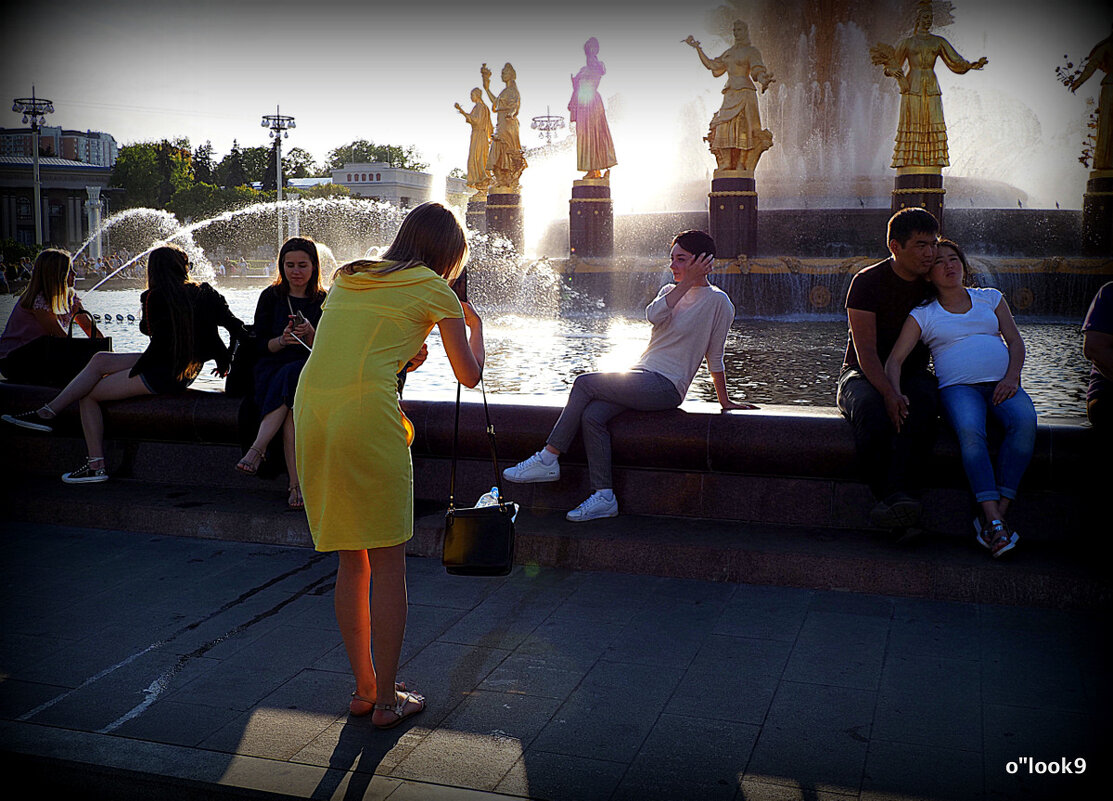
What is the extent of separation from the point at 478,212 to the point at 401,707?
838 inches

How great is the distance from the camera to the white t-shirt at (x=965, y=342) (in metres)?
4.96

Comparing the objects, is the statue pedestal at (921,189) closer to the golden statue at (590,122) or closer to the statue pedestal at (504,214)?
the golden statue at (590,122)

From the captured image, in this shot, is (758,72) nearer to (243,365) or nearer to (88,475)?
(243,365)

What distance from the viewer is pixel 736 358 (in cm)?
1197

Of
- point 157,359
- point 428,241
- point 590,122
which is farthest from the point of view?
point 590,122

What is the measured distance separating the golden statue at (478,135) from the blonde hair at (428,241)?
2051 centimetres

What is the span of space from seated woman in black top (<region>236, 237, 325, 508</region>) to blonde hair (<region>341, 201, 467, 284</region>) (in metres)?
2.37

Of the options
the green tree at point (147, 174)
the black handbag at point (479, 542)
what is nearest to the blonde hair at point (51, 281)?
the black handbag at point (479, 542)

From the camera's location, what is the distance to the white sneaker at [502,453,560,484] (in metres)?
5.38

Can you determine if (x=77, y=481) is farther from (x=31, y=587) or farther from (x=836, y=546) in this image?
(x=836, y=546)

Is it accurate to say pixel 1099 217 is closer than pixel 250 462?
No

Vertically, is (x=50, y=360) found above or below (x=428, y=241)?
below

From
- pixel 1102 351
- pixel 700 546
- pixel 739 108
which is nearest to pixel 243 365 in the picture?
pixel 700 546

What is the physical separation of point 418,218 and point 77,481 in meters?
3.92
